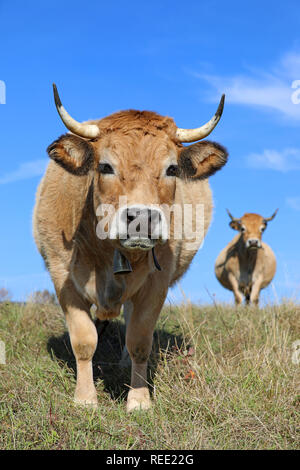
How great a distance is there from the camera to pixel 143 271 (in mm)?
4879

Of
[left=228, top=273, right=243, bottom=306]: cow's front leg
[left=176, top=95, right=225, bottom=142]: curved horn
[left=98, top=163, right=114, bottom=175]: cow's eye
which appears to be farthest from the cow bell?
[left=228, top=273, right=243, bottom=306]: cow's front leg

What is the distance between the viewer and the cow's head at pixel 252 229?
15.8 meters

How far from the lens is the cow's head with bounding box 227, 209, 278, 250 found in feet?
52.0

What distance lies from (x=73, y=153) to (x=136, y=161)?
730 mm

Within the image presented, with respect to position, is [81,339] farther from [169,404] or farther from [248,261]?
[248,261]

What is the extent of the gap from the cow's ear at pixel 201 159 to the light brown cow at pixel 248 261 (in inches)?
439

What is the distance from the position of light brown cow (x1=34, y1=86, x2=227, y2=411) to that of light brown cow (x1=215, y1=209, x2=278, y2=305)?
10875 millimetres

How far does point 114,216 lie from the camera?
4.07m

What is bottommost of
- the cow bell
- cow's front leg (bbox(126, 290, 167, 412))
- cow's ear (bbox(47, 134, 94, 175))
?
cow's front leg (bbox(126, 290, 167, 412))

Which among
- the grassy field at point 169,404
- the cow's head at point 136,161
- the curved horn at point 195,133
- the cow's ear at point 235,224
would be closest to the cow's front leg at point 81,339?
the grassy field at point 169,404

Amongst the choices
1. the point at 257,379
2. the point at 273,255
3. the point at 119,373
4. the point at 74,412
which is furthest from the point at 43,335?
the point at 273,255

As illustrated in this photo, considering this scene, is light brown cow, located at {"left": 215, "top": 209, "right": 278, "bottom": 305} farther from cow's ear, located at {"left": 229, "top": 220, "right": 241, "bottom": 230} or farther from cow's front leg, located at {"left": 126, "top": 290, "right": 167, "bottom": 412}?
cow's front leg, located at {"left": 126, "top": 290, "right": 167, "bottom": 412}

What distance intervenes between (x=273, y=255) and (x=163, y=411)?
14953 mm
